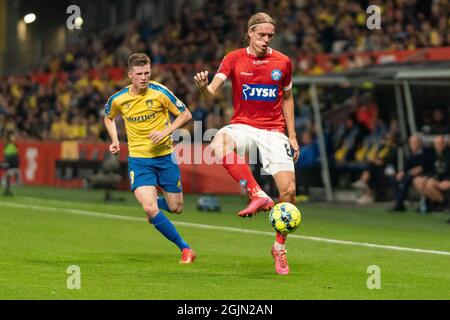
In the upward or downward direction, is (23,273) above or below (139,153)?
below

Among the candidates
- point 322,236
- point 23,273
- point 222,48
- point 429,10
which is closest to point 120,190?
point 222,48

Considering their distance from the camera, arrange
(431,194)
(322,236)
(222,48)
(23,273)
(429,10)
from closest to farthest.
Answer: (23,273), (322,236), (431,194), (429,10), (222,48)

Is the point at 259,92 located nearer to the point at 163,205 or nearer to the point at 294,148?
the point at 294,148

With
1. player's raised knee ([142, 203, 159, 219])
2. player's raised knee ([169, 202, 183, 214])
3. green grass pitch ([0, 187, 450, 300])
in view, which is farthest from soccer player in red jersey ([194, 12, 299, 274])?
player's raised knee ([169, 202, 183, 214])

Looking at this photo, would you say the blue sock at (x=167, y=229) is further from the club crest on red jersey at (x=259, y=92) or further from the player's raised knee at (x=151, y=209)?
the club crest on red jersey at (x=259, y=92)

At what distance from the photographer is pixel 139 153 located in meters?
13.6

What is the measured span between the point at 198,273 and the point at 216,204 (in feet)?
36.6

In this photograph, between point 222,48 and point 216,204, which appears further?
point 222,48

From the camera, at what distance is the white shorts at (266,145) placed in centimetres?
1222

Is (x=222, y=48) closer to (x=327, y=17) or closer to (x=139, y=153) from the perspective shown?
(x=327, y=17)

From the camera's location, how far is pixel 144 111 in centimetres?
1365

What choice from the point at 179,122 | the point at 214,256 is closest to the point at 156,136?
the point at 179,122
